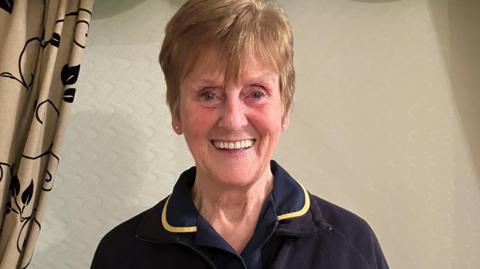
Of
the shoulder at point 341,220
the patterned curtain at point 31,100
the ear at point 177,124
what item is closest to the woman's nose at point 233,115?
the ear at point 177,124

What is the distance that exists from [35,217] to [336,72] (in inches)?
40.9

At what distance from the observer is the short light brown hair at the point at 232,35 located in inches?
37.4

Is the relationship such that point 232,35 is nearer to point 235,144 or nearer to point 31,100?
point 235,144

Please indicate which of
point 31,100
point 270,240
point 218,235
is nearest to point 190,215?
point 218,235

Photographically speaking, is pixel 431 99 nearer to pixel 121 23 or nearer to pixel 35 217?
pixel 121 23

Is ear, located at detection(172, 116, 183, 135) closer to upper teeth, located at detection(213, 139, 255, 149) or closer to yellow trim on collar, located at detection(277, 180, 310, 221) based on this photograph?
upper teeth, located at detection(213, 139, 255, 149)

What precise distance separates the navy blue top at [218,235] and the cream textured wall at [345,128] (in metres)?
0.50

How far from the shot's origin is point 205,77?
0.97 m

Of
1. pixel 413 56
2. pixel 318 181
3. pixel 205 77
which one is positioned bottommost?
pixel 318 181

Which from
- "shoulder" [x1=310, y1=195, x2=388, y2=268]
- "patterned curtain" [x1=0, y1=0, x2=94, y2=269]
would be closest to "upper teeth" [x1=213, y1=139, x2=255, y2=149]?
"shoulder" [x1=310, y1=195, x2=388, y2=268]

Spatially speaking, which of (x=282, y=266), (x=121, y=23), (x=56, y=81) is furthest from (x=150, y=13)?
(x=282, y=266)

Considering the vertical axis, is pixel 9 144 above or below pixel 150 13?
below

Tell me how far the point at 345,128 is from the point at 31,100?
972 mm

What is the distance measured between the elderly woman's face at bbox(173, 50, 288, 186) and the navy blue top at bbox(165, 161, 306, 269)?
89 millimetres
